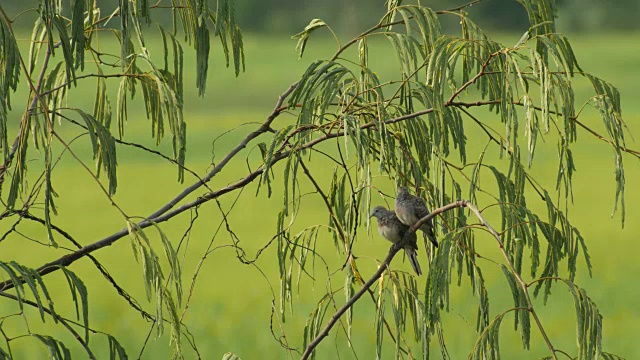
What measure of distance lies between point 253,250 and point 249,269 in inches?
15.0

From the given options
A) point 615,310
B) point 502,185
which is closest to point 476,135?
point 615,310

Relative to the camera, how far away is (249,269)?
35.9 ft

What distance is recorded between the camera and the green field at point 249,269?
7945mm

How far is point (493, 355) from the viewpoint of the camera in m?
1.63

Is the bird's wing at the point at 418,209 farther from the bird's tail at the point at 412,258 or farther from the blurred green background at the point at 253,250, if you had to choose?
the blurred green background at the point at 253,250

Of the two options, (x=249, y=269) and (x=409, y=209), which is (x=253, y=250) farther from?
(x=409, y=209)

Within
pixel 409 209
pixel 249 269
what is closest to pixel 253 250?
pixel 249 269

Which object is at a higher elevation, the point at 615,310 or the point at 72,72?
the point at 72,72

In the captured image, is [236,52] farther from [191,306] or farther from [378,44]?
[378,44]

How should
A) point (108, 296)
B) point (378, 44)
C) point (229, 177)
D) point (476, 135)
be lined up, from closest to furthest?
point (108, 296) < point (229, 177) < point (476, 135) < point (378, 44)

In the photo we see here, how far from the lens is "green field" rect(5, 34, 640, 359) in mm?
7945

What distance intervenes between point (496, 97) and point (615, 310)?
7.01 metres

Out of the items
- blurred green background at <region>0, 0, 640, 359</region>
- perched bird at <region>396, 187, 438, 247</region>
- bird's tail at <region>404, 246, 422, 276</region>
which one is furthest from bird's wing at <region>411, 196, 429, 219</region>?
blurred green background at <region>0, 0, 640, 359</region>

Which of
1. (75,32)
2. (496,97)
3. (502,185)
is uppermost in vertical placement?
(75,32)
